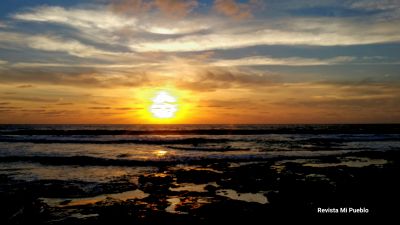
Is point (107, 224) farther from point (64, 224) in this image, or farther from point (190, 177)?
point (190, 177)

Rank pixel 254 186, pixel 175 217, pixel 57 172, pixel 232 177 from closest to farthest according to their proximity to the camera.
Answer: pixel 175 217 → pixel 254 186 → pixel 232 177 → pixel 57 172

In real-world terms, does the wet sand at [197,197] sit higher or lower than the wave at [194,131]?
lower

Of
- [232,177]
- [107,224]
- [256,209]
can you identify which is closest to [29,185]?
[107,224]

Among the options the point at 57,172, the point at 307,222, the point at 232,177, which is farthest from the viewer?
the point at 57,172

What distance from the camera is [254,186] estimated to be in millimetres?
17453

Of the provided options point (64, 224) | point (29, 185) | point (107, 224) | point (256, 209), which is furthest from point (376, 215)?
point (29, 185)

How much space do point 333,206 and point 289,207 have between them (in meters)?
1.56

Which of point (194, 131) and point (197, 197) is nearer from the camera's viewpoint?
point (197, 197)

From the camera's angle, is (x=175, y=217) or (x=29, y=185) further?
(x=29, y=185)

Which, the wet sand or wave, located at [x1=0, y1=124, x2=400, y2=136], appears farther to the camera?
wave, located at [x1=0, y1=124, x2=400, y2=136]

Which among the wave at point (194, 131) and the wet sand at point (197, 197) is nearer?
the wet sand at point (197, 197)

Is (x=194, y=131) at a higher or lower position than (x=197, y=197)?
higher

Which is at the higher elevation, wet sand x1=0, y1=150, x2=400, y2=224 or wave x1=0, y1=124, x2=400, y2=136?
wave x1=0, y1=124, x2=400, y2=136

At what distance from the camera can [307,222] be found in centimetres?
1082
